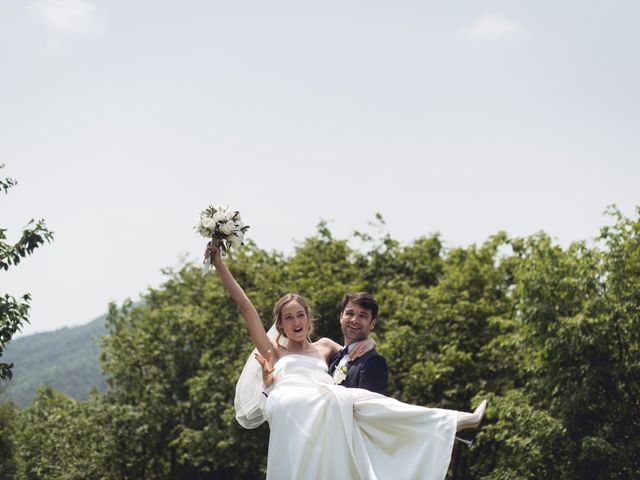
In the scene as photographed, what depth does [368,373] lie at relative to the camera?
22.9 ft

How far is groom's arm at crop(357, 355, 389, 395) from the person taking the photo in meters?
6.96

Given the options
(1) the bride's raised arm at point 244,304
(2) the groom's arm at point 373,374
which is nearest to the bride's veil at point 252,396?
(1) the bride's raised arm at point 244,304

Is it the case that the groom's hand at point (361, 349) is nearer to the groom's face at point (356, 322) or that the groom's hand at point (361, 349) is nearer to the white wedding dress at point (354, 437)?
the groom's face at point (356, 322)

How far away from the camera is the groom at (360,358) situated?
6992 mm

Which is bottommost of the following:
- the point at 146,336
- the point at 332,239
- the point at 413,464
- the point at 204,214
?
the point at 413,464

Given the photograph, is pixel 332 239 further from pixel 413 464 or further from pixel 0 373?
pixel 413 464

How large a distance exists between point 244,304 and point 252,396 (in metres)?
0.99

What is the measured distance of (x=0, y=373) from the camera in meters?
12.6

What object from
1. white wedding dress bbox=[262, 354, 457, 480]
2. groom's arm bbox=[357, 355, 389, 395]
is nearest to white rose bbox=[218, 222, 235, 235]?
white wedding dress bbox=[262, 354, 457, 480]

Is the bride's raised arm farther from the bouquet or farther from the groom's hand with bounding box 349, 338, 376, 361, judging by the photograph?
the groom's hand with bounding box 349, 338, 376, 361

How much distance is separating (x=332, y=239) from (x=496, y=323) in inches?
385

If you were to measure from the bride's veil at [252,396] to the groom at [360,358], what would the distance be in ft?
2.35

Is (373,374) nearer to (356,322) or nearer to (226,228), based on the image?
(356,322)

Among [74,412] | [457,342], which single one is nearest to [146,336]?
[74,412]
